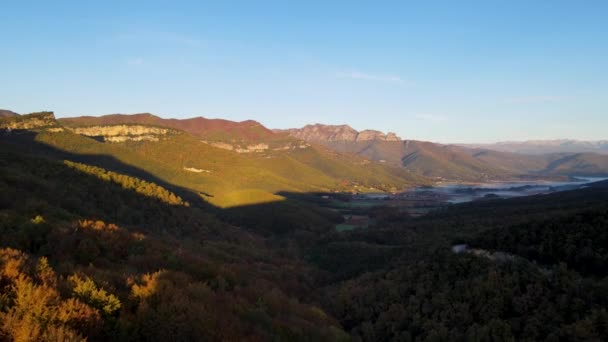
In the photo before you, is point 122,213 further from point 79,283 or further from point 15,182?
point 79,283

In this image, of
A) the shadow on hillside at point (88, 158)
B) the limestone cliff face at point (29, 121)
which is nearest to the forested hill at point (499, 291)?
the shadow on hillside at point (88, 158)

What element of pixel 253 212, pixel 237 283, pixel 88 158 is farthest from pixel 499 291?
pixel 88 158

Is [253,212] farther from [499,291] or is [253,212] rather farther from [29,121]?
[499,291]

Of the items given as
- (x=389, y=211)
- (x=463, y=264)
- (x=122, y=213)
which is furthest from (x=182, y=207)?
(x=389, y=211)

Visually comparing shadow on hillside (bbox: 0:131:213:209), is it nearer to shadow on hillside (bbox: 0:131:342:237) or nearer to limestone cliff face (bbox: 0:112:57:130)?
shadow on hillside (bbox: 0:131:342:237)

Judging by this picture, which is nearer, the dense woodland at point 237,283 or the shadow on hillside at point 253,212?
the dense woodland at point 237,283

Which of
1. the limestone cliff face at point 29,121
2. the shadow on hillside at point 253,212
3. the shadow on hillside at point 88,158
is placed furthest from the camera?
the limestone cliff face at point 29,121

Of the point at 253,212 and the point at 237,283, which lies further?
the point at 253,212

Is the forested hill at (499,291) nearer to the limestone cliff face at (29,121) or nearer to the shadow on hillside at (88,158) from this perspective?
the shadow on hillside at (88,158)
